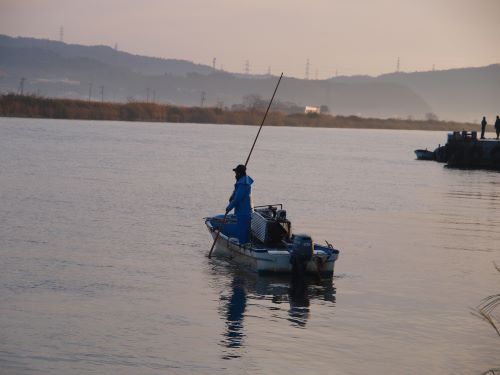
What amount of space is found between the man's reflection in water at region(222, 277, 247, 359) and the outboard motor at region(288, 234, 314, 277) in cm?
119

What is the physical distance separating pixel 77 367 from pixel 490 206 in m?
30.2

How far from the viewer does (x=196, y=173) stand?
5391 centimetres

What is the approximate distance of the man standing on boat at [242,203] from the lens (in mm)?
20511

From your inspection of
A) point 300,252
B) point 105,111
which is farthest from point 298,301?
point 105,111

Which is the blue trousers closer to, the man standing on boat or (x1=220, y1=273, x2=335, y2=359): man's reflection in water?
the man standing on boat

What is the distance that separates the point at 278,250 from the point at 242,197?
1.54m

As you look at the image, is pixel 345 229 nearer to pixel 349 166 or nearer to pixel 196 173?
pixel 196 173

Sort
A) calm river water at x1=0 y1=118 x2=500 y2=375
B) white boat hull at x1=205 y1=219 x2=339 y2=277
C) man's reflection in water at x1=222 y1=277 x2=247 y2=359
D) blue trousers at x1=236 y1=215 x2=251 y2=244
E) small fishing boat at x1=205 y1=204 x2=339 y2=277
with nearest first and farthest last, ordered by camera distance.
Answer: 1. calm river water at x1=0 y1=118 x2=500 y2=375
2. man's reflection in water at x1=222 y1=277 x2=247 y2=359
3. small fishing boat at x1=205 y1=204 x2=339 y2=277
4. white boat hull at x1=205 y1=219 x2=339 y2=277
5. blue trousers at x1=236 y1=215 x2=251 y2=244

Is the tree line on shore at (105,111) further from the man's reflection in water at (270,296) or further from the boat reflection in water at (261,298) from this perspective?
the man's reflection in water at (270,296)

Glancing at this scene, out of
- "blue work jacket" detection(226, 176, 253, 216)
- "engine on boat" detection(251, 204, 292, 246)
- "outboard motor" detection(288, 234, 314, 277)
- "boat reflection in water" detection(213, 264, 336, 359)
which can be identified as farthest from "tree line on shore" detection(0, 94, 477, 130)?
"outboard motor" detection(288, 234, 314, 277)

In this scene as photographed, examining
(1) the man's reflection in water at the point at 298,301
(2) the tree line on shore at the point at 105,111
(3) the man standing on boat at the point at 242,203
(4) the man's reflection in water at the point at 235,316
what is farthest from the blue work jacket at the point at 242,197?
(2) the tree line on shore at the point at 105,111

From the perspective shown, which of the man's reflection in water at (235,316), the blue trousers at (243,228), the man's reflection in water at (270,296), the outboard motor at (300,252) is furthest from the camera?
the blue trousers at (243,228)

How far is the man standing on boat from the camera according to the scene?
808 inches

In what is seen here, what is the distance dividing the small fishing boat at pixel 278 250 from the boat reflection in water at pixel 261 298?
27 cm
